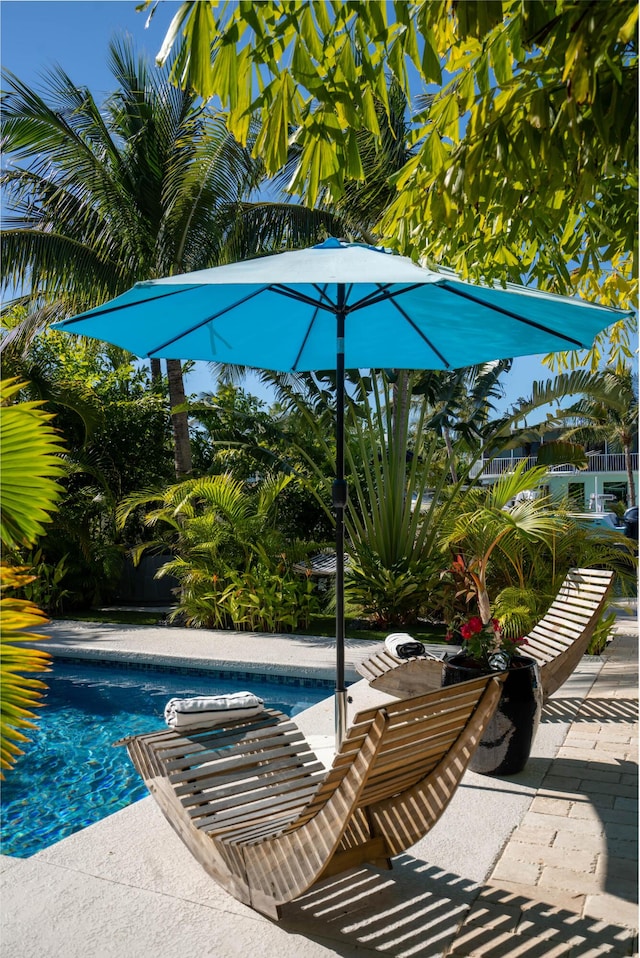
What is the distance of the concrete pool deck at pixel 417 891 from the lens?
9.96 ft

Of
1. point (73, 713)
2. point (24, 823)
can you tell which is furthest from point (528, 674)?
point (73, 713)

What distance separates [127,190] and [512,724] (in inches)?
441

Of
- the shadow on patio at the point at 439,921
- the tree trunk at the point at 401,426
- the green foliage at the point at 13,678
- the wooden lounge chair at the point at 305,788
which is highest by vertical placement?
the tree trunk at the point at 401,426

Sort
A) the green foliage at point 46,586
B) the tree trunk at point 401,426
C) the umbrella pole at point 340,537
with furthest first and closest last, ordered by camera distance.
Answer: the green foliage at point 46,586
the tree trunk at point 401,426
the umbrella pole at point 340,537

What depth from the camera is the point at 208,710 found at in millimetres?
4121

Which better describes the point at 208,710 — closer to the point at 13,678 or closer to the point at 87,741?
the point at 13,678

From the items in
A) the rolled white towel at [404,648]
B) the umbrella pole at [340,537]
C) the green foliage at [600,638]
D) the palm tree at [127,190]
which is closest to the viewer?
the umbrella pole at [340,537]

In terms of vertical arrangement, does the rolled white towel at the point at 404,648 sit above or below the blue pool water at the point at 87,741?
above

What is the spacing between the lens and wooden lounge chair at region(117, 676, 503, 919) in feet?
9.64

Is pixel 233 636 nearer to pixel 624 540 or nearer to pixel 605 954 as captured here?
pixel 624 540

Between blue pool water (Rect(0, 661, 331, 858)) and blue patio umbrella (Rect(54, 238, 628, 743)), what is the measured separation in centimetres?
215

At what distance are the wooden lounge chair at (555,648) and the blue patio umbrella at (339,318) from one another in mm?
1204

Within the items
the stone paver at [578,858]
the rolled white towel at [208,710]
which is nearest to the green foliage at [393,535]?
the stone paver at [578,858]

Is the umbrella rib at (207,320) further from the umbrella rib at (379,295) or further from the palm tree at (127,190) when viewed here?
the palm tree at (127,190)
